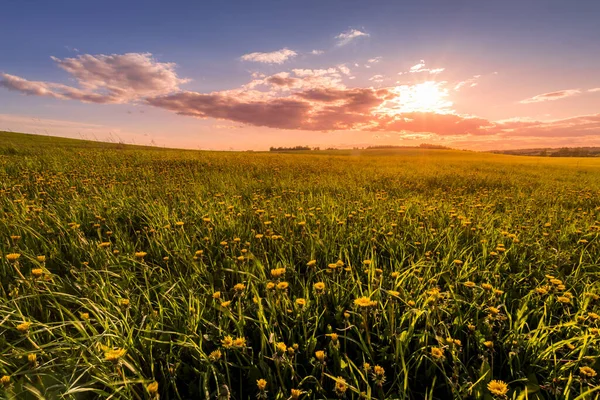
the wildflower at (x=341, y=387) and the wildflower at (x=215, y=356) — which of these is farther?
the wildflower at (x=215, y=356)

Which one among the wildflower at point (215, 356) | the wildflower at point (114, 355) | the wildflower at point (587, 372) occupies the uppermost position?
the wildflower at point (114, 355)

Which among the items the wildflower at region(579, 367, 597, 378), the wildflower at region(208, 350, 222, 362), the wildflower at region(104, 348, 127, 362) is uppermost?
the wildflower at region(104, 348, 127, 362)

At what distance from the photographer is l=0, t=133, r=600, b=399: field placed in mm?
1492

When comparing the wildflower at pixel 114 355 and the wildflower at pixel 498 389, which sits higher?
the wildflower at pixel 114 355

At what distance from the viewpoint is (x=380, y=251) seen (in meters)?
3.12

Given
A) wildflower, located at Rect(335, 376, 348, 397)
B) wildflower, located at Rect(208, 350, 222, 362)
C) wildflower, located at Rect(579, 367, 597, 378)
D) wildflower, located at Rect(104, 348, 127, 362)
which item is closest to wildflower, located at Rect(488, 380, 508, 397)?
wildflower, located at Rect(579, 367, 597, 378)

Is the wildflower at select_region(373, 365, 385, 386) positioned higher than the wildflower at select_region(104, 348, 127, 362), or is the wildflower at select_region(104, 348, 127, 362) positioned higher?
the wildflower at select_region(104, 348, 127, 362)

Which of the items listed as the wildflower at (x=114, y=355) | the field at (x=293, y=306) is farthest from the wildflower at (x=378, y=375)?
the wildflower at (x=114, y=355)

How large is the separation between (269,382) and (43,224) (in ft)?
11.1

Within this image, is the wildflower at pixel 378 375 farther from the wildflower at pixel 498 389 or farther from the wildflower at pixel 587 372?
the wildflower at pixel 587 372

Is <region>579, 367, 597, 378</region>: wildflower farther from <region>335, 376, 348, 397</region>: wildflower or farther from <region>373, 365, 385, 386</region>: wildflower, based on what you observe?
<region>335, 376, 348, 397</region>: wildflower

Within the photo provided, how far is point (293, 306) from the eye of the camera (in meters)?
2.06

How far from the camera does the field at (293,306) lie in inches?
58.7

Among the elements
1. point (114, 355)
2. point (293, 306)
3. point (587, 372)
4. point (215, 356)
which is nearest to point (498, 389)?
point (587, 372)
